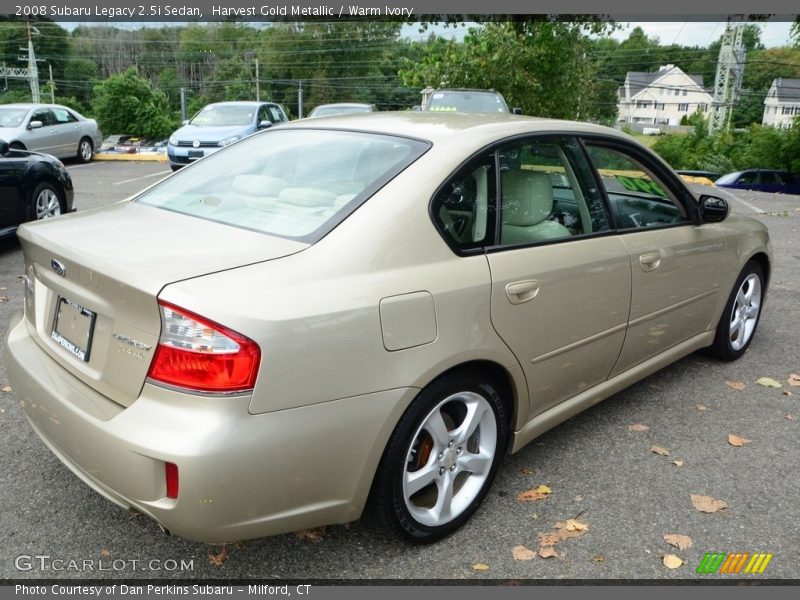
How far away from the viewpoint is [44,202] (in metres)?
7.37

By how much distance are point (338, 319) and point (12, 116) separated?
54.7 ft

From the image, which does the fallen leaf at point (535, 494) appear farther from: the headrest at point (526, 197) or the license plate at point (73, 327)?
the license plate at point (73, 327)

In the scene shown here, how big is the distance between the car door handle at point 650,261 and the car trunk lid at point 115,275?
6.19 feet

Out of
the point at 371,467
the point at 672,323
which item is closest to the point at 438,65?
the point at 672,323

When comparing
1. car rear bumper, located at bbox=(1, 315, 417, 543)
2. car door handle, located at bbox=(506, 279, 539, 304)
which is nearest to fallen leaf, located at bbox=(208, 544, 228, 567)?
car rear bumper, located at bbox=(1, 315, 417, 543)

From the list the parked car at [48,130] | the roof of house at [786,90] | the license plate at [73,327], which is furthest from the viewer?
the roof of house at [786,90]

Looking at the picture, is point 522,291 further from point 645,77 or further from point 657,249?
point 645,77

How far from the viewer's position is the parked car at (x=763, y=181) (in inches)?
853

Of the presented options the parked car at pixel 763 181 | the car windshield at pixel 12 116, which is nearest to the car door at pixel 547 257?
the car windshield at pixel 12 116

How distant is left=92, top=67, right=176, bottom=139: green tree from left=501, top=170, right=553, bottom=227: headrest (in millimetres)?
78026

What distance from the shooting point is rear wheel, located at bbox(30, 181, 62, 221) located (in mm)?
7145

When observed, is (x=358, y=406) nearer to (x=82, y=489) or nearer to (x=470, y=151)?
(x=470, y=151)

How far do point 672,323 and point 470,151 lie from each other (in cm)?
176

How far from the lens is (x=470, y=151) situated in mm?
2783
